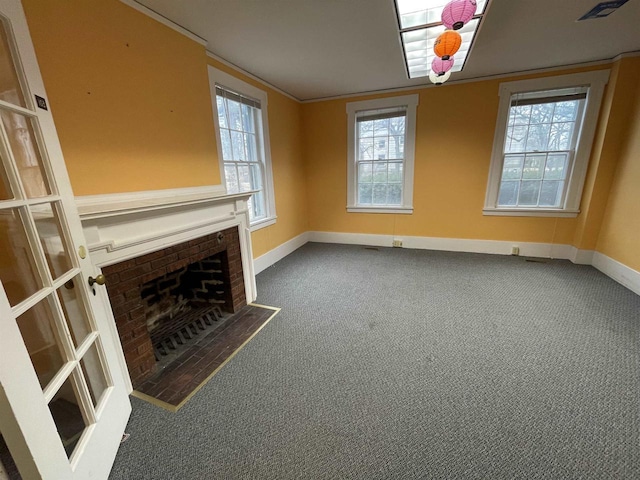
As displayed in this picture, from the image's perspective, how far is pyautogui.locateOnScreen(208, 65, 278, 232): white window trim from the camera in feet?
8.52

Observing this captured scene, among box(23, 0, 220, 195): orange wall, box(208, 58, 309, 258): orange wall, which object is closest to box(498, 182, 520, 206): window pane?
box(208, 58, 309, 258): orange wall

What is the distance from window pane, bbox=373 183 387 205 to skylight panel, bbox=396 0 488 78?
1.80 m

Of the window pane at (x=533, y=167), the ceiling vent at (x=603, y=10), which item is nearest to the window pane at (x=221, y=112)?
the ceiling vent at (x=603, y=10)

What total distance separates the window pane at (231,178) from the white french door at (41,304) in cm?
191

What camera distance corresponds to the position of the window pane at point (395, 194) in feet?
14.1

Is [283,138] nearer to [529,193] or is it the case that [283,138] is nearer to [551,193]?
[529,193]

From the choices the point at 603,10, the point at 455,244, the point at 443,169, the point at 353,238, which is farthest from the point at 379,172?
the point at 603,10

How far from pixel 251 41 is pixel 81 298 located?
2459mm

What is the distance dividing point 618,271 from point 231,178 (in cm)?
460

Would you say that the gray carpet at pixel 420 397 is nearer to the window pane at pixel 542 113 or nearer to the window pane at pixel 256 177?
the window pane at pixel 256 177

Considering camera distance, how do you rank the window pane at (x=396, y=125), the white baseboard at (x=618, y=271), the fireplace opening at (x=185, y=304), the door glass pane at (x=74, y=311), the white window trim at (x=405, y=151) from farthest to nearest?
the window pane at (x=396, y=125) < the white window trim at (x=405, y=151) < the white baseboard at (x=618, y=271) < the fireplace opening at (x=185, y=304) < the door glass pane at (x=74, y=311)

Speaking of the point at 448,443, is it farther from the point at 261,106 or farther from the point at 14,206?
the point at 261,106

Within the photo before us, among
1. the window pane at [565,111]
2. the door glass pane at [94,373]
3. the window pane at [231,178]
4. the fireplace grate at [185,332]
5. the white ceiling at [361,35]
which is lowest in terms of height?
the fireplace grate at [185,332]

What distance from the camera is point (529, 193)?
366 centimetres
